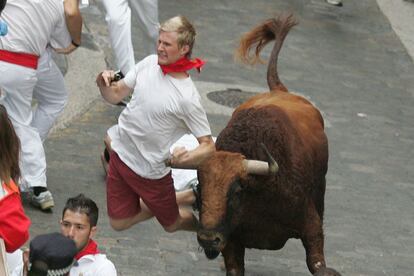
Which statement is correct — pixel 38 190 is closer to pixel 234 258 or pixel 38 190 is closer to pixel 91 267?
pixel 234 258

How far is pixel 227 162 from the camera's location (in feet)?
25.5

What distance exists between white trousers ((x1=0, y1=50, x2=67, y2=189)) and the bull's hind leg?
2.51m

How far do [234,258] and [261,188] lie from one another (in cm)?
73

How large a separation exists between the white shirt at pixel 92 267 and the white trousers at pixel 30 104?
10.5 ft

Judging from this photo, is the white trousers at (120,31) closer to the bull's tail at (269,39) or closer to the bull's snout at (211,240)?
the bull's tail at (269,39)

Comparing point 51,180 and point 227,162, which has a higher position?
point 227,162

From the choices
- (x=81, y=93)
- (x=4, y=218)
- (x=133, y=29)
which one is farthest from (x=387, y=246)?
(x=133, y=29)

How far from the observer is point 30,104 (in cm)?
972

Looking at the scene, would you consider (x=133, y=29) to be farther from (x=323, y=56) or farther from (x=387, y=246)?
(x=387, y=246)

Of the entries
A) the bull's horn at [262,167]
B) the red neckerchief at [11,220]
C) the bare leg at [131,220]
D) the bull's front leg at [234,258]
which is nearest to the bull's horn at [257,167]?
the bull's horn at [262,167]

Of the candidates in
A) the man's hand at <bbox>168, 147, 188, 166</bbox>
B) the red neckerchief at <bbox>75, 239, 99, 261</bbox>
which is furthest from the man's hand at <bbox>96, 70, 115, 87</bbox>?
the red neckerchief at <bbox>75, 239, 99, 261</bbox>

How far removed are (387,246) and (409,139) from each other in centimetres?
333

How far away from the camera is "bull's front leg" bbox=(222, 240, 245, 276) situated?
27.6 ft

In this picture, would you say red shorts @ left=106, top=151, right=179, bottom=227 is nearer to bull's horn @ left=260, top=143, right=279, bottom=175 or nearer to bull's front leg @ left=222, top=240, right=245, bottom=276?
bull's front leg @ left=222, top=240, right=245, bottom=276
